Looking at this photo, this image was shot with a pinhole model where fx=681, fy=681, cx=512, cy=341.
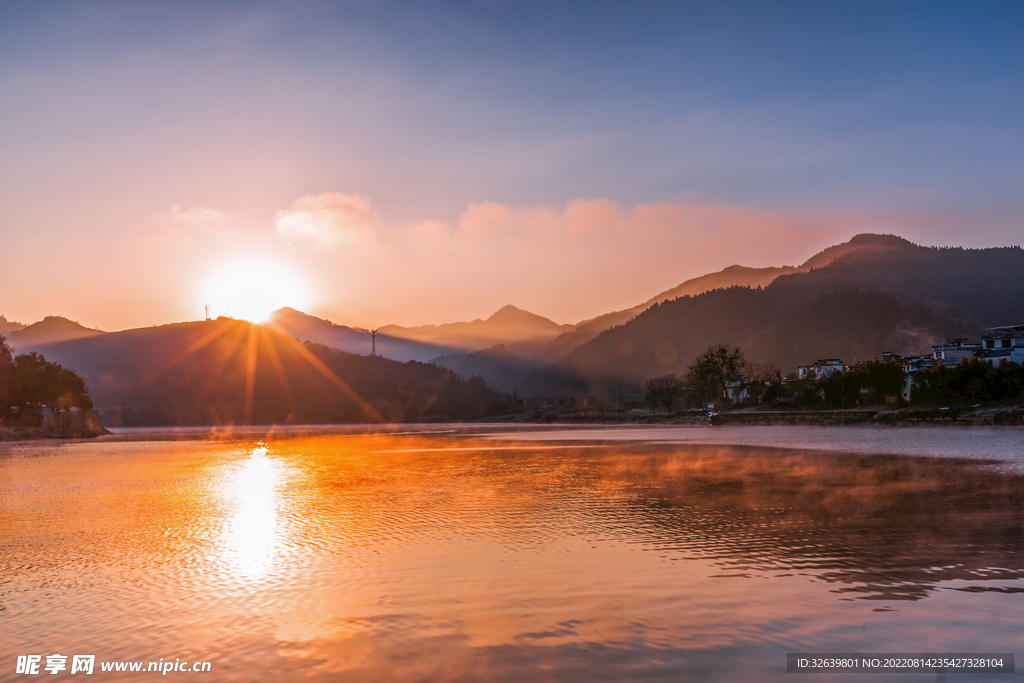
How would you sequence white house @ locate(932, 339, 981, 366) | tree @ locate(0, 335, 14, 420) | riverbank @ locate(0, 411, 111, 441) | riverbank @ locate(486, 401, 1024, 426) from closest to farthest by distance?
riverbank @ locate(486, 401, 1024, 426), riverbank @ locate(0, 411, 111, 441), tree @ locate(0, 335, 14, 420), white house @ locate(932, 339, 981, 366)

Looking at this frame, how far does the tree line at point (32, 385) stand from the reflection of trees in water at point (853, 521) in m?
136

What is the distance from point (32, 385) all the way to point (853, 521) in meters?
161

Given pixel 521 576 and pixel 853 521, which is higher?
pixel 521 576

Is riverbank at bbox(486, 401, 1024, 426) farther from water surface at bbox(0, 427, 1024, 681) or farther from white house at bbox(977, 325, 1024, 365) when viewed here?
water surface at bbox(0, 427, 1024, 681)

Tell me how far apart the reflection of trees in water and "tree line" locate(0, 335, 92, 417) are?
136 meters

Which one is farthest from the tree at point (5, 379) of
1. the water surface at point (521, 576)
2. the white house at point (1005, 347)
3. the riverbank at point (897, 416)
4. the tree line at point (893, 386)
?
the white house at point (1005, 347)

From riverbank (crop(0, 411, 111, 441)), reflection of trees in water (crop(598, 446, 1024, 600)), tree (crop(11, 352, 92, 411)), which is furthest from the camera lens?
tree (crop(11, 352, 92, 411))

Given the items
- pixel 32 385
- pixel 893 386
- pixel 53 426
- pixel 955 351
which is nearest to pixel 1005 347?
pixel 955 351

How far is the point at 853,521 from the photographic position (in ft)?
83.9

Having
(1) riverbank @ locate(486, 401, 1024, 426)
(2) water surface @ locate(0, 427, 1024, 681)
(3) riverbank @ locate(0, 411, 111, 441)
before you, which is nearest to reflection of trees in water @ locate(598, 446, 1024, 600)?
(2) water surface @ locate(0, 427, 1024, 681)

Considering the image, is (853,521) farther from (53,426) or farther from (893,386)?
(53,426)

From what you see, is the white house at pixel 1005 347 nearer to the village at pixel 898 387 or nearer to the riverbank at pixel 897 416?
the village at pixel 898 387

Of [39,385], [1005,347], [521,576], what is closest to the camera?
[521,576]

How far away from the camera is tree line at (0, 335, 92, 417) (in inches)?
5241
